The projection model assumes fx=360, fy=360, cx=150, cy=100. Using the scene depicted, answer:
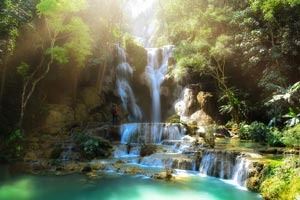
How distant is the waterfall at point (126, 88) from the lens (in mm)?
29000

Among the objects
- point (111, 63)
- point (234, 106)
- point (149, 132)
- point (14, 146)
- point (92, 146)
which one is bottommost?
point (14, 146)

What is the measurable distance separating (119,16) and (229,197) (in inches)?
713

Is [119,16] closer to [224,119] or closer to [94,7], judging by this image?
[94,7]

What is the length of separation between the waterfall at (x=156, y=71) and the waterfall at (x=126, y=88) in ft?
4.69

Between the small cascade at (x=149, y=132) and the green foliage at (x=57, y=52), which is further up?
the green foliage at (x=57, y=52)

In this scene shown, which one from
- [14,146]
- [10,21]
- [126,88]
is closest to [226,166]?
[14,146]

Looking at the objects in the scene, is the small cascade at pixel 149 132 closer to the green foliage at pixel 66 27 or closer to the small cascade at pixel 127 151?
the small cascade at pixel 127 151

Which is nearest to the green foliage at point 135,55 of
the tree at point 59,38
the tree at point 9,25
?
the tree at point 59,38

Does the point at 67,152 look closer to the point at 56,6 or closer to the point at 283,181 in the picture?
the point at 56,6

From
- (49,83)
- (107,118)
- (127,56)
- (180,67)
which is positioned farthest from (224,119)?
(49,83)

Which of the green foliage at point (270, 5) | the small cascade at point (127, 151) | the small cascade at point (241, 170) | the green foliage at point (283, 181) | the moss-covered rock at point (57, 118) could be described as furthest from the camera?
the moss-covered rock at point (57, 118)

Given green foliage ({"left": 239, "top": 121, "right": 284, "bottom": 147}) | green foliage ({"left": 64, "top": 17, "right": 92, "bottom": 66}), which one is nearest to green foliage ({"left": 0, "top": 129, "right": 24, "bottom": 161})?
green foliage ({"left": 64, "top": 17, "right": 92, "bottom": 66})

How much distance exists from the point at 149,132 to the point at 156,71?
10.6 metres

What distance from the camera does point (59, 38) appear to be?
2205 cm
